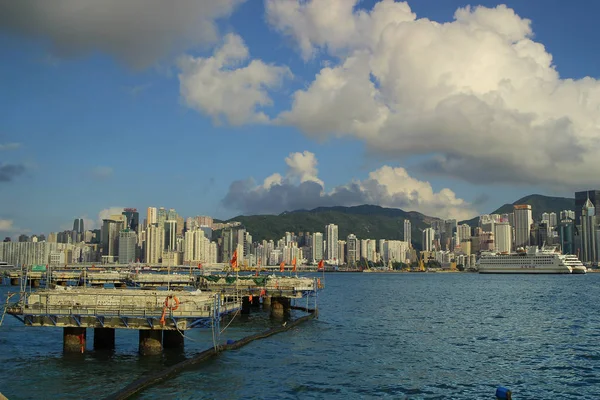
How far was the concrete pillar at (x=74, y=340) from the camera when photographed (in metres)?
40.4

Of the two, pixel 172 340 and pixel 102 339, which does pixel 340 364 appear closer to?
pixel 172 340

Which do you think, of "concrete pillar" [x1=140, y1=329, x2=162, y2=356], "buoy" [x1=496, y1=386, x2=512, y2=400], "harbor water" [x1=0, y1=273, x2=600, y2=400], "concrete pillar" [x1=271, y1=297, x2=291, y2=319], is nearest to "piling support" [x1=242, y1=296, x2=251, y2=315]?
"concrete pillar" [x1=271, y1=297, x2=291, y2=319]

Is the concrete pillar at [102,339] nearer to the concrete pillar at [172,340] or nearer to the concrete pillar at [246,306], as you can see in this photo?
the concrete pillar at [172,340]

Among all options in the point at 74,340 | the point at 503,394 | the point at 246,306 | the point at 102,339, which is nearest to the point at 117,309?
the point at 74,340

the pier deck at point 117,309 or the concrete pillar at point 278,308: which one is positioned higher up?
the pier deck at point 117,309

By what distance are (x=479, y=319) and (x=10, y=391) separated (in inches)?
2220

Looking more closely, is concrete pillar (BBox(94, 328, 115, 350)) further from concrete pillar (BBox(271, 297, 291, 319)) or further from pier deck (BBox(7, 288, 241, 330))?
concrete pillar (BBox(271, 297, 291, 319))

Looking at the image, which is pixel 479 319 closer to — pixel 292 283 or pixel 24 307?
pixel 292 283

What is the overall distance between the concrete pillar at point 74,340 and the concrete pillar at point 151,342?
203 inches

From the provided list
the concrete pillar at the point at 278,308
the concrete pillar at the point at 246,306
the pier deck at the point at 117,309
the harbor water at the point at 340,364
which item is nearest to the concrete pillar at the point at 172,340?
the harbor water at the point at 340,364

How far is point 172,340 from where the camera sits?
4119 cm

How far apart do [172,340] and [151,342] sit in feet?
8.18

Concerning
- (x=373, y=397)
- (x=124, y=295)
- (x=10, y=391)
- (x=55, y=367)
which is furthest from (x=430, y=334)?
(x=10, y=391)

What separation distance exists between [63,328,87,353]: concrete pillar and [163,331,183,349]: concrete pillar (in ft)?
19.8
